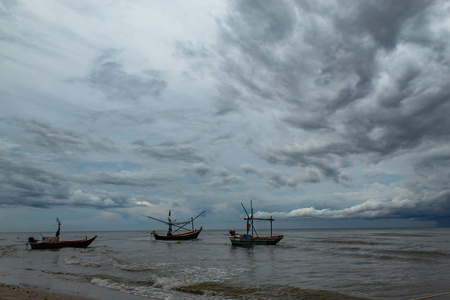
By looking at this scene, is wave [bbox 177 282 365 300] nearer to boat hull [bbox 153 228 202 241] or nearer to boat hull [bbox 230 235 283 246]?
boat hull [bbox 230 235 283 246]

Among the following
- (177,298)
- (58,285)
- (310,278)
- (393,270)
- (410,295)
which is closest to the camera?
(177,298)

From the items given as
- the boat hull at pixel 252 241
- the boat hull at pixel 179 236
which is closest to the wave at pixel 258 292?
the boat hull at pixel 252 241

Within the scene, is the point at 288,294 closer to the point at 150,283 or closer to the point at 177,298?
the point at 177,298

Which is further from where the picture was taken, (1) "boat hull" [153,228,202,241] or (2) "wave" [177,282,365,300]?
(1) "boat hull" [153,228,202,241]

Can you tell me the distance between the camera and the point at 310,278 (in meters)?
23.2

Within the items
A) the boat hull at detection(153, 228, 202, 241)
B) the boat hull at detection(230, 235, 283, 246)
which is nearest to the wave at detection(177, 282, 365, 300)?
the boat hull at detection(230, 235, 283, 246)

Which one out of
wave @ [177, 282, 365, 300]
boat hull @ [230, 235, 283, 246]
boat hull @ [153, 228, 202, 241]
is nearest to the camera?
wave @ [177, 282, 365, 300]

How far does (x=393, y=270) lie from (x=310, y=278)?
10205mm

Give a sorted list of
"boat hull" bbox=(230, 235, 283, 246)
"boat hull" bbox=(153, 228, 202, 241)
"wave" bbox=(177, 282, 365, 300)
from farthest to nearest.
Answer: "boat hull" bbox=(153, 228, 202, 241)
"boat hull" bbox=(230, 235, 283, 246)
"wave" bbox=(177, 282, 365, 300)

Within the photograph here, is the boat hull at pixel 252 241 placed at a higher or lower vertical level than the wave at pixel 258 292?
lower

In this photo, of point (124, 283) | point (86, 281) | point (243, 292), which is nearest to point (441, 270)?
point (243, 292)

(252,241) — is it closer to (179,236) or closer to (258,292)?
(179,236)

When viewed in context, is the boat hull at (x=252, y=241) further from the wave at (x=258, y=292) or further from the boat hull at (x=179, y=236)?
the wave at (x=258, y=292)

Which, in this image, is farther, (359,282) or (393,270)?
(393,270)
